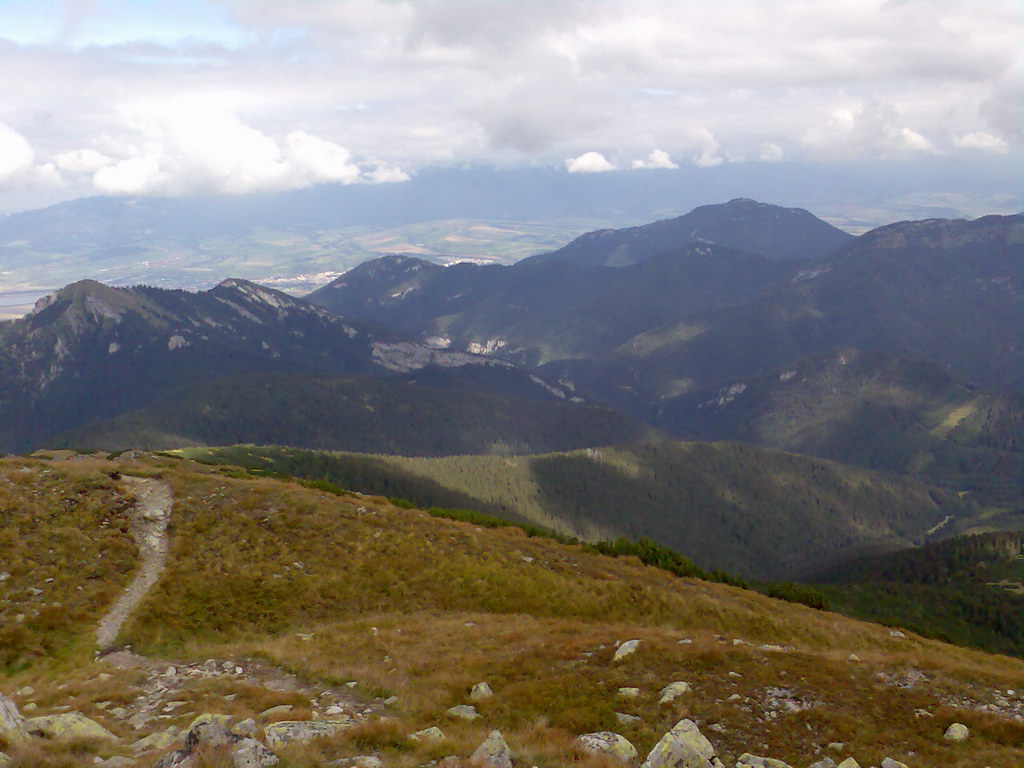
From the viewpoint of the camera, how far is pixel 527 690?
2625cm

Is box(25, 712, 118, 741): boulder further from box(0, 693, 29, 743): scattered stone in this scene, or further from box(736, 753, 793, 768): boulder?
box(736, 753, 793, 768): boulder

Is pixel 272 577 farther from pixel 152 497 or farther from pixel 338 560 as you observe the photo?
pixel 152 497

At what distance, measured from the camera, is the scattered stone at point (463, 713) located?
922 inches

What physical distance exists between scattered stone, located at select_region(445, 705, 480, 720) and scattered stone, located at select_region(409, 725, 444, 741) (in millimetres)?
3402

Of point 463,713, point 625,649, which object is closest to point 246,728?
point 463,713

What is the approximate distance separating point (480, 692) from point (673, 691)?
347 inches

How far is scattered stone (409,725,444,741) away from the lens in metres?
19.3

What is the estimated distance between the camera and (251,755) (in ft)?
49.8

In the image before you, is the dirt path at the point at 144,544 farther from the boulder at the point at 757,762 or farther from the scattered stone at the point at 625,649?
the boulder at the point at 757,762

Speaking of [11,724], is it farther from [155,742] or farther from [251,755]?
[251,755]

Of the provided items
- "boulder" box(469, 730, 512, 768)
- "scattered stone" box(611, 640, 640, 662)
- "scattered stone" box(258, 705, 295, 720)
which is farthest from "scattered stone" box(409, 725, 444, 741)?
"scattered stone" box(611, 640, 640, 662)

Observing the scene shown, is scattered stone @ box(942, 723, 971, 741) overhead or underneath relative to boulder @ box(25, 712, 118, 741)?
underneath

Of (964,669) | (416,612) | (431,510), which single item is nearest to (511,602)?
(416,612)

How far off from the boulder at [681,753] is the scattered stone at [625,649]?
1108cm
